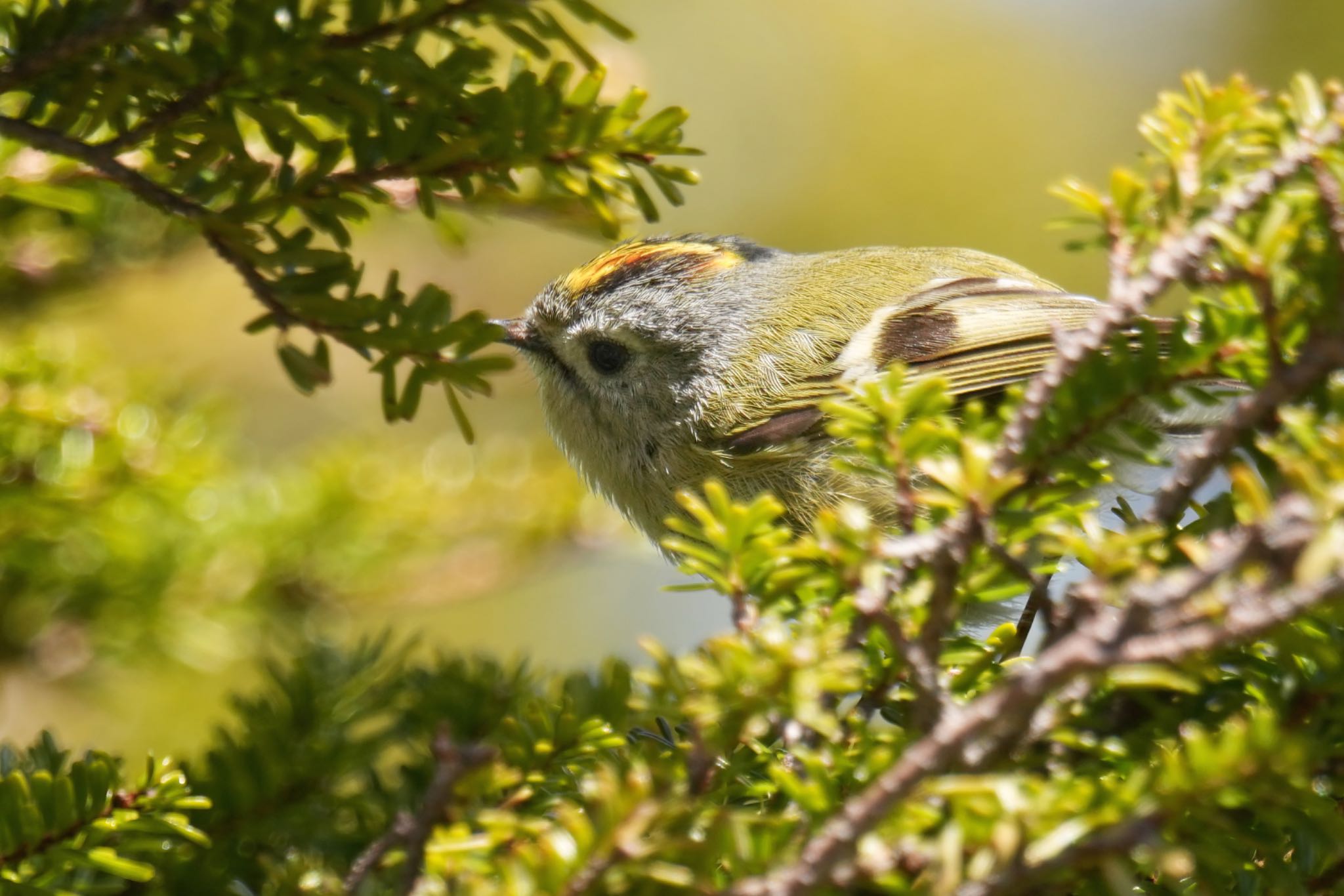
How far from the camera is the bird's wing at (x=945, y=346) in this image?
163cm

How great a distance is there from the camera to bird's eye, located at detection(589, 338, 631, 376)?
1.87m

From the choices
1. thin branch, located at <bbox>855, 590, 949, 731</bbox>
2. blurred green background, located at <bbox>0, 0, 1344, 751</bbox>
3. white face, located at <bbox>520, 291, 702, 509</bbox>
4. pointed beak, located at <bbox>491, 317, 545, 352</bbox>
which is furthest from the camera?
blurred green background, located at <bbox>0, 0, 1344, 751</bbox>

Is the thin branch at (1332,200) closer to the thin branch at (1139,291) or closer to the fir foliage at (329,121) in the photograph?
the thin branch at (1139,291)

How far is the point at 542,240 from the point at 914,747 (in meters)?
2.99

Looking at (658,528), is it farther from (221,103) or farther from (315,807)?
(221,103)

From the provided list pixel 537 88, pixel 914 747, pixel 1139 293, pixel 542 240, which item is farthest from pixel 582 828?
pixel 542 240

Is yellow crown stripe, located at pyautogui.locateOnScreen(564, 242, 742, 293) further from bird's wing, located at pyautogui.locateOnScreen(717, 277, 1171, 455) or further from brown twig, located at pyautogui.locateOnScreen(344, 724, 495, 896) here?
brown twig, located at pyautogui.locateOnScreen(344, 724, 495, 896)

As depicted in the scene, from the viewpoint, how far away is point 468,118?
897 millimetres

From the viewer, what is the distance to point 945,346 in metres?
1.66

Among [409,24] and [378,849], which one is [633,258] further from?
[378,849]

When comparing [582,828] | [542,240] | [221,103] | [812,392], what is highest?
[221,103]

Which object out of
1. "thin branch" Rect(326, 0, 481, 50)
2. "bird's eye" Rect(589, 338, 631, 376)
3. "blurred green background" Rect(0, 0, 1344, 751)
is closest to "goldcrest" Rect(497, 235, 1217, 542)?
"bird's eye" Rect(589, 338, 631, 376)

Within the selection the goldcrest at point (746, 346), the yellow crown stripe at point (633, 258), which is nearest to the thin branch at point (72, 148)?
the goldcrest at point (746, 346)

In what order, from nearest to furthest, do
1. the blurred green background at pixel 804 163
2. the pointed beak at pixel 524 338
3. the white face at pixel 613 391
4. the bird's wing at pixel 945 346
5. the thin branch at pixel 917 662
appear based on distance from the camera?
1. the thin branch at pixel 917 662
2. the bird's wing at pixel 945 346
3. the white face at pixel 613 391
4. the pointed beak at pixel 524 338
5. the blurred green background at pixel 804 163
